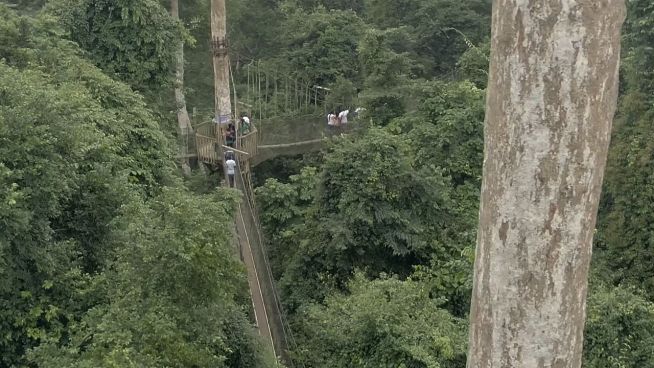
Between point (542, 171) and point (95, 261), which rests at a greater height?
point (542, 171)

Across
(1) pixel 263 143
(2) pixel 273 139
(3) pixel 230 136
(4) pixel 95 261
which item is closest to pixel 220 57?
(3) pixel 230 136

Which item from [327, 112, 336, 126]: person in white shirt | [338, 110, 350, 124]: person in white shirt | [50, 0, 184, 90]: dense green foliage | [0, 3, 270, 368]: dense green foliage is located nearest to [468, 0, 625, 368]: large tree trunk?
[0, 3, 270, 368]: dense green foliage

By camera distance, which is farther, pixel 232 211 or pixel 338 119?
pixel 338 119

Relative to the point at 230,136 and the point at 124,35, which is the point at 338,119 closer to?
the point at 230,136

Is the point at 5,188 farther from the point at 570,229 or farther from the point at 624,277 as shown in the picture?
the point at 624,277

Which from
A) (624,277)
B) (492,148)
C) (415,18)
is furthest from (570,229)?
(415,18)

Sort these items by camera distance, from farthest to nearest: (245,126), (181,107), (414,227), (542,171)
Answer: (181,107) < (245,126) < (414,227) < (542,171)

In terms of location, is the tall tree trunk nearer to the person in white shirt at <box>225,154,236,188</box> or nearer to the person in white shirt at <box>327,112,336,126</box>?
the person in white shirt at <box>225,154,236,188</box>

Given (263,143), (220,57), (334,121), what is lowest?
(263,143)
